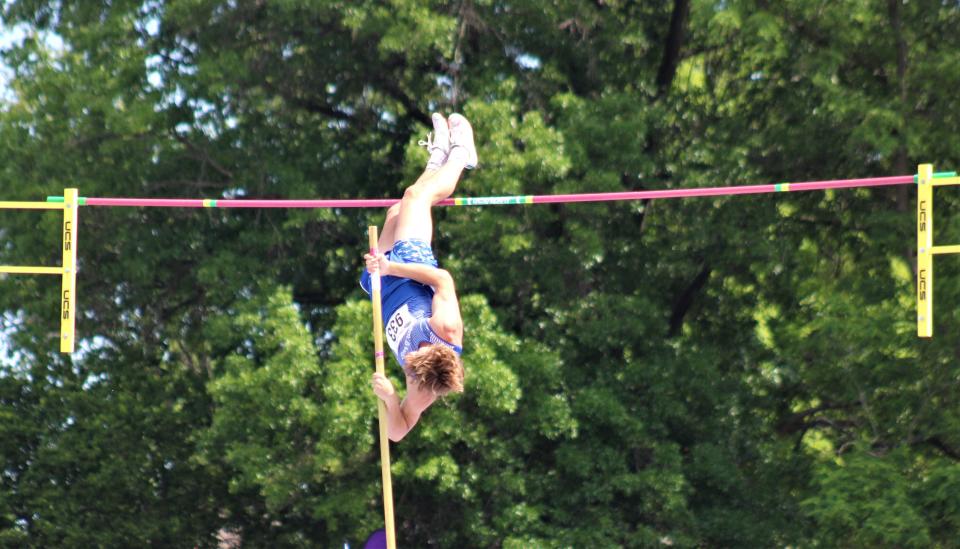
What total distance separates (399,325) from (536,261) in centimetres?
750

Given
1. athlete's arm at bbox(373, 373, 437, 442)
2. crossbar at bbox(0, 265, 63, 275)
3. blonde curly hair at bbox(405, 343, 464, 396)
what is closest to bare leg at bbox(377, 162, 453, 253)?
athlete's arm at bbox(373, 373, 437, 442)

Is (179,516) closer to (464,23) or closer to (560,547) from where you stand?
(560,547)

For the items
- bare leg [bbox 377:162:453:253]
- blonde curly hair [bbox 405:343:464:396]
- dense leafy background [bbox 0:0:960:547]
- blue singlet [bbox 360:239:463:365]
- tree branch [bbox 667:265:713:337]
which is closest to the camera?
blonde curly hair [bbox 405:343:464:396]

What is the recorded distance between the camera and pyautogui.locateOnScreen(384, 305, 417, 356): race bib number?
7465 mm

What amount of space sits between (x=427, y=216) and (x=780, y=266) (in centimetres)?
792

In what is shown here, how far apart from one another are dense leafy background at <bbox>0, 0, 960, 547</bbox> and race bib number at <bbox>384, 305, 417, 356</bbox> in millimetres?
6099

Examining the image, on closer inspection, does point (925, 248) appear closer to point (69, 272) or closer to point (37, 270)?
point (69, 272)

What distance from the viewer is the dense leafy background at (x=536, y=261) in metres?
14.0

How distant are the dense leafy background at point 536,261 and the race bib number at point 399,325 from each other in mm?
6099

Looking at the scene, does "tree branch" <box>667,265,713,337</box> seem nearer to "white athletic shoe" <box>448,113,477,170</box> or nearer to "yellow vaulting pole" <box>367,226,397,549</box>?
"white athletic shoe" <box>448,113,477,170</box>

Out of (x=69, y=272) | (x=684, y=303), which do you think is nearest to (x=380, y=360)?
(x=69, y=272)

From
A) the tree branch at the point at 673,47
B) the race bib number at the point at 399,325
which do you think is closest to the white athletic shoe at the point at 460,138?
the race bib number at the point at 399,325

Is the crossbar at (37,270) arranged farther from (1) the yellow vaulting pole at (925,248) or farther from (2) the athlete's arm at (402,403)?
(1) the yellow vaulting pole at (925,248)

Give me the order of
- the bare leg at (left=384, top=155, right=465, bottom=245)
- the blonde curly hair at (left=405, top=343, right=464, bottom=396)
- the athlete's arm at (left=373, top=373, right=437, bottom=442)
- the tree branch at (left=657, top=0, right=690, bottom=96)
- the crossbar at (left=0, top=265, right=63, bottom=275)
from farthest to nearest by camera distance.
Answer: the tree branch at (left=657, top=0, right=690, bottom=96) → the crossbar at (left=0, top=265, right=63, bottom=275) → the bare leg at (left=384, top=155, right=465, bottom=245) → the athlete's arm at (left=373, top=373, right=437, bottom=442) → the blonde curly hair at (left=405, top=343, right=464, bottom=396)
